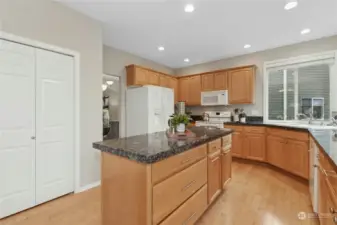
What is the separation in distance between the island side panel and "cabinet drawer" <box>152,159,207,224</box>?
79mm

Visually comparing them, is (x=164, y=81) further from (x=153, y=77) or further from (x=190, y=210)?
(x=190, y=210)

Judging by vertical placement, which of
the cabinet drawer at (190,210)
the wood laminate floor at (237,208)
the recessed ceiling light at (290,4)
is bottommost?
the wood laminate floor at (237,208)

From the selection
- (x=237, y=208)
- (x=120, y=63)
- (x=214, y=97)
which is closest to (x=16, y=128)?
(x=120, y=63)

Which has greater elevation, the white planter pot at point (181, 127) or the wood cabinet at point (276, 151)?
A: the white planter pot at point (181, 127)

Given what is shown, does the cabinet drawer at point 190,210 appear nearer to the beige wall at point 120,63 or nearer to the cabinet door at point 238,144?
the cabinet door at point 238,144

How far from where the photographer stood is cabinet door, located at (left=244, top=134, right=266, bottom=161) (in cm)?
382

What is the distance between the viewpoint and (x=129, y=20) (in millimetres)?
2883

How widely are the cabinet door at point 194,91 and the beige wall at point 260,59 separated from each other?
358mm

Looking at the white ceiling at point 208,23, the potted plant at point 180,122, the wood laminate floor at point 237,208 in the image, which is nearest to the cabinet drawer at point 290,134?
the wood laminate floor at point 237,208

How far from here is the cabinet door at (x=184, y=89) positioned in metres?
5.54

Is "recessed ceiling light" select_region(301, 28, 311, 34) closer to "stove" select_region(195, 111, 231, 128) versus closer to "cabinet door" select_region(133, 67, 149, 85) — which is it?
"stove" select_region(195, 111, 231, 128)

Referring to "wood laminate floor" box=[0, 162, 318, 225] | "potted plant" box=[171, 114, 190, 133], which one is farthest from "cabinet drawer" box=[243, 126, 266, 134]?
"potted plant" box=[171, 114, 190, 133]

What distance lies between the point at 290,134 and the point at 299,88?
4.70ft

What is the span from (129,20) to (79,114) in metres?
1.72
